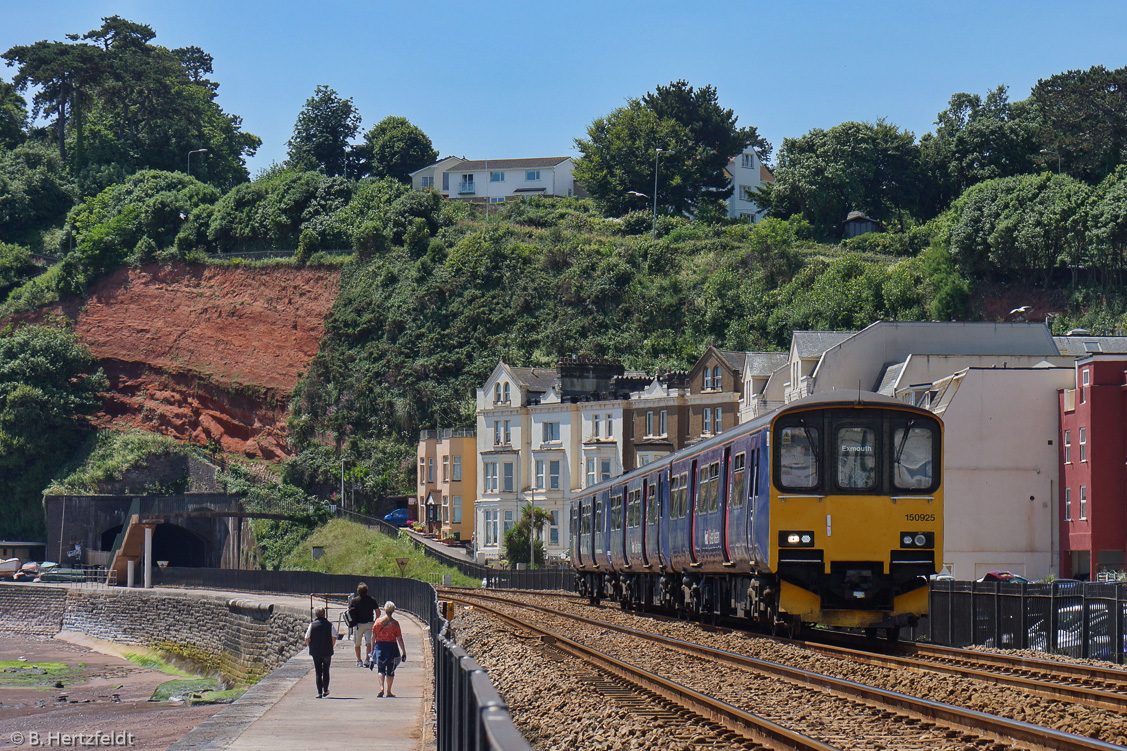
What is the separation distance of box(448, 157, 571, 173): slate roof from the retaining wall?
2431 inches

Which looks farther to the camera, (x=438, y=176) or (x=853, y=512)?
(x=438, y=176)

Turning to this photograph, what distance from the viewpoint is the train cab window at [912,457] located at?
19.5m

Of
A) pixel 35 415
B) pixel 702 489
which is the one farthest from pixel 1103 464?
pixel 35 415

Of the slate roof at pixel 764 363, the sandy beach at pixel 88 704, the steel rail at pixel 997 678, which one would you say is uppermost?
the slate roof at pixel 764 363

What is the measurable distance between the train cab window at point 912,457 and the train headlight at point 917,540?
65cm

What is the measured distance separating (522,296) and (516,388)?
2325 cm

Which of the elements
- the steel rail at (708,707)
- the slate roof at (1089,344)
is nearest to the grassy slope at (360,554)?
the slate roof at (1089,344)

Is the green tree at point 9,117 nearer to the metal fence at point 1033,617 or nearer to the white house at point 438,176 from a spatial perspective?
the white house at point 438,176

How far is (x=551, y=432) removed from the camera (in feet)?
234

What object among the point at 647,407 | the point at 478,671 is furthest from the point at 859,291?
the point at 478,671

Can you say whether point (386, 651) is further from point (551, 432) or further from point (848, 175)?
point (848, 175)

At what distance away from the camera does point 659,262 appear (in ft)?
317

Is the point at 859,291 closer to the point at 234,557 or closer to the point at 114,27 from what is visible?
the point at 234,557

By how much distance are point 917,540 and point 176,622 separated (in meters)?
45.2
